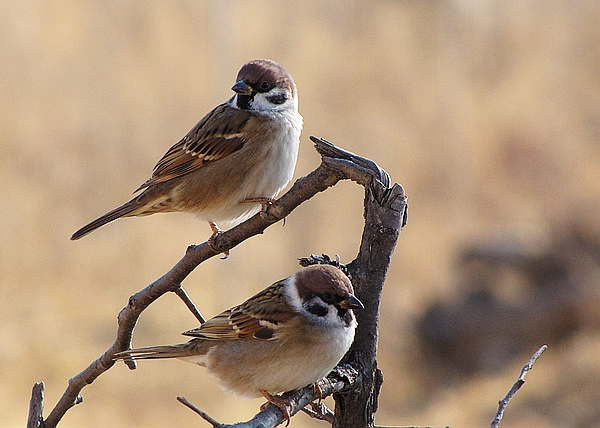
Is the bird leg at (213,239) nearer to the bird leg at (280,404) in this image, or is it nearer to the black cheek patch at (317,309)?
the black cheek patch at (317,309)

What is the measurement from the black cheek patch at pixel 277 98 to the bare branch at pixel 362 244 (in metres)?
0.92

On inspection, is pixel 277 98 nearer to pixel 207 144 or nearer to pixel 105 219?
pixel 207 144

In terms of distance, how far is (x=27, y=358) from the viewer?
11164 mm

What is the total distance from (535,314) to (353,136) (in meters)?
4.20

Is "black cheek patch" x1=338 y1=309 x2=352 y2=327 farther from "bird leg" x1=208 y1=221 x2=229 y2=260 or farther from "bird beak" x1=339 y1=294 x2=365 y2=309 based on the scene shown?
"bird leg" x1=208 y1=221 x2=229 y2=260

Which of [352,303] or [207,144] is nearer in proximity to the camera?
[352,303]

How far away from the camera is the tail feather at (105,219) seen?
10.5ft

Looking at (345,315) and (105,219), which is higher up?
(105,219)

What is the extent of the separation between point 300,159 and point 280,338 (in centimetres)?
1030

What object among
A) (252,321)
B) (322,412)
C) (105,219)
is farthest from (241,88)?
(322,412)

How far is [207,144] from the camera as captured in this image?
3.53m

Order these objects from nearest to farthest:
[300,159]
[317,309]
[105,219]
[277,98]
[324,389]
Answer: [324,389]
[317,309]
[105,219]
[277,98]
[300,159]

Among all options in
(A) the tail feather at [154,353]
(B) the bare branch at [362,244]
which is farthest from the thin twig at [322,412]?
(A) the tail feather at [154,353]

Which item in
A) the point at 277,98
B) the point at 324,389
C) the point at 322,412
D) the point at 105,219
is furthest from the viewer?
the point at 277,98
